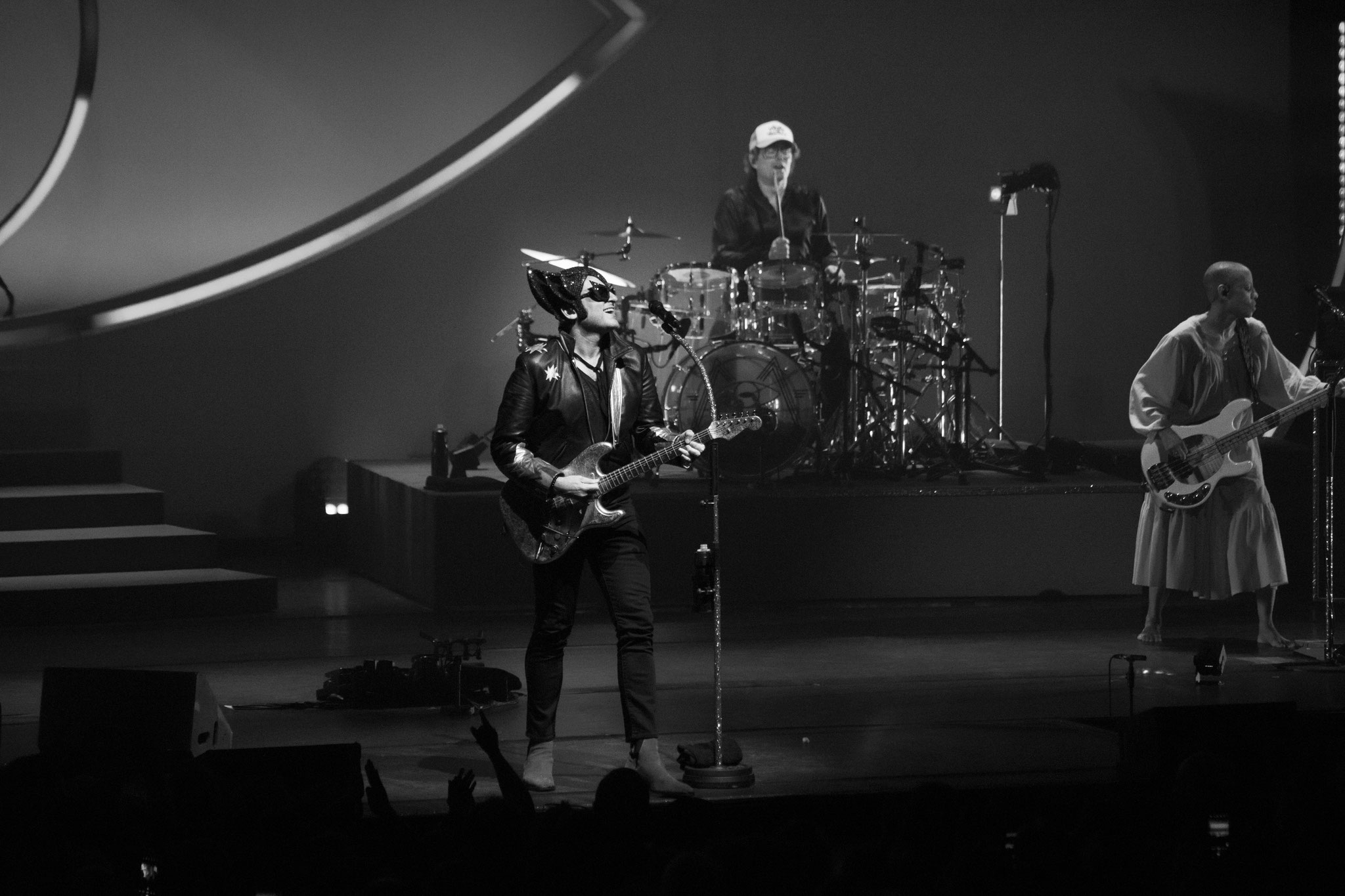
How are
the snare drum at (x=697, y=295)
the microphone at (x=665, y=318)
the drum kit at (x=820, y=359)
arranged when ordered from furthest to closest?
the snare drum at (x=697, y=295) → the drum kit at (x=820, y=359) → the microphone at (x=665, y=318)

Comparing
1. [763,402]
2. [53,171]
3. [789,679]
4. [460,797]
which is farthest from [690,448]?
[53,171]

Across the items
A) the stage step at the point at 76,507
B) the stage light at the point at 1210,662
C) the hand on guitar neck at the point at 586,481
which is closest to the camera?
the hand on guitar neck at the point at 586,481

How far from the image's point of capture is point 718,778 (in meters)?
5.56

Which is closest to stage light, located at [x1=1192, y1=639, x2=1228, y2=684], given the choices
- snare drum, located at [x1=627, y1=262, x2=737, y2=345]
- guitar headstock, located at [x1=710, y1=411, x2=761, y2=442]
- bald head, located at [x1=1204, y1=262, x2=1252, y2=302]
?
bald head, located at [x1=1204, y1=262, x2=1252, y2=302]

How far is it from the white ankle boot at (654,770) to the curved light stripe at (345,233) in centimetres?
712

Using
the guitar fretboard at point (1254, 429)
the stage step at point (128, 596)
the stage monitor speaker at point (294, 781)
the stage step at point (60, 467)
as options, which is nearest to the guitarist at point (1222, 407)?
the guitar fretboard at point (1254, 429)

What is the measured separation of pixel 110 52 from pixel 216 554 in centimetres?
337

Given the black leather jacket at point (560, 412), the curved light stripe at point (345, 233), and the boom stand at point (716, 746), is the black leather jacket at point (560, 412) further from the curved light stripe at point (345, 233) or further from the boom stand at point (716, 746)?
the curved light stripe at point (345, 233)

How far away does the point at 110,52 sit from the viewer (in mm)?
11547

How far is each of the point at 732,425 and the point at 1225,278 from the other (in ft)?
11.7

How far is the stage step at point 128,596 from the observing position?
937cm

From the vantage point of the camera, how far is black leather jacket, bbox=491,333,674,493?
565cm

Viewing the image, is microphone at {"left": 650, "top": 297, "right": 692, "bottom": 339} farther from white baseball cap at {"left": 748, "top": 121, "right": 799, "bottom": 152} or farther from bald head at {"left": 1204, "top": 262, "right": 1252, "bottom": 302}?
white baseball cap at {"left": 748, "top": 121, "right": 799, "bottom": 152}

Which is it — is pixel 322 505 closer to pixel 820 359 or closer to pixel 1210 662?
pixel 820 359
